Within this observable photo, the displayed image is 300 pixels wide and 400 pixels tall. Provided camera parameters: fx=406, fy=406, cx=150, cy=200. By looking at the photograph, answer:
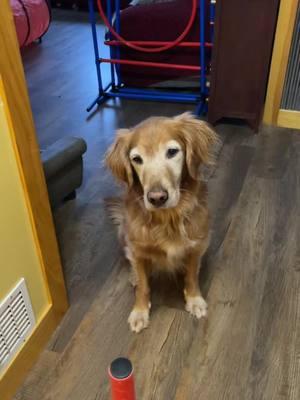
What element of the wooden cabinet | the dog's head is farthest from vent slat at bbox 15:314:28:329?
the wooden cabinet

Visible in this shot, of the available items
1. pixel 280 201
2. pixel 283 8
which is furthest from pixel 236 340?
pixel 283 8

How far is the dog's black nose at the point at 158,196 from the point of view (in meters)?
1.24

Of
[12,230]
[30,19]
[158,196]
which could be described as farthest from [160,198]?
[30,19]

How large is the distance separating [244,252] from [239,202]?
39 centimetres

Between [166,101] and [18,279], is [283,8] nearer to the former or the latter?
[166,101]

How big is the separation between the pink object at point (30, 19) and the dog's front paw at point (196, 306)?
152 inches

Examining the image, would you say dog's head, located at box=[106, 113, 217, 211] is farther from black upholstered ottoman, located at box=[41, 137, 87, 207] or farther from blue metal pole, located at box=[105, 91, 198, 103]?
blue metal pole, located at box=[105, 91, 198, 103]

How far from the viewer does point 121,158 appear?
137cm

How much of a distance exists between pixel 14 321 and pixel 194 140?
32.2 inches

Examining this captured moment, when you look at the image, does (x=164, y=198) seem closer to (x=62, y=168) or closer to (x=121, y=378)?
(x=121, y=378)

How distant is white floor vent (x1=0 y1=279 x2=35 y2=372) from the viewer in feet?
4.00

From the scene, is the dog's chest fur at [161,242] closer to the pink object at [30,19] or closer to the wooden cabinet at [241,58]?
the wooden cabinet at [241,58]

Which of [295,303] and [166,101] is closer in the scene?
[295,303]

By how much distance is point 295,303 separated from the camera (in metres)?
1.59
